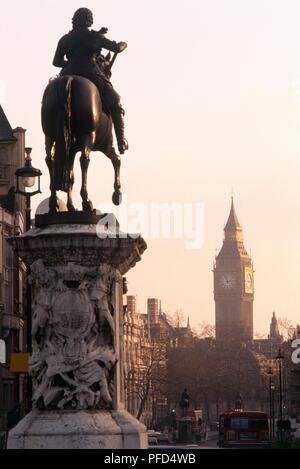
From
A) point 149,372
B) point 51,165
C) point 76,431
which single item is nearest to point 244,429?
point 51,165

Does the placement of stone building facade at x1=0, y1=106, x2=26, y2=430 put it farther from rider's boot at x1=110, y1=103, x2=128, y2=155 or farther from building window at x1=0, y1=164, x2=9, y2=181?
rider's boot at x1=110, y1=103, x2=128, y2=155

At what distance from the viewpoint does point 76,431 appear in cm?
2203

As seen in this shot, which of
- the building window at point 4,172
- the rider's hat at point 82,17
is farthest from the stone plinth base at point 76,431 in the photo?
the building window at point 4,172

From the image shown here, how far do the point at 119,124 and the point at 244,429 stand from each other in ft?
196

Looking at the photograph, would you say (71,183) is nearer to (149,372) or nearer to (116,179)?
(116,179)

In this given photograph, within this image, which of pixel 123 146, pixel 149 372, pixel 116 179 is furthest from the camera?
pixel 149 372

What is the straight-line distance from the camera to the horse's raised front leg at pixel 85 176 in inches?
925

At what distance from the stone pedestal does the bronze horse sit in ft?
2.73

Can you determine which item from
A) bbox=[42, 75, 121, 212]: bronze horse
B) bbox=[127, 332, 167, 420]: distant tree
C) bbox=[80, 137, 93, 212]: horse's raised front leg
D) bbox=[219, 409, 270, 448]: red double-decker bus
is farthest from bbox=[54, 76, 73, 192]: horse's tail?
bbox=[127, 332, 167, 420]: distant tree

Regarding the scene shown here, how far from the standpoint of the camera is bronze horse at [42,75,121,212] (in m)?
23.5

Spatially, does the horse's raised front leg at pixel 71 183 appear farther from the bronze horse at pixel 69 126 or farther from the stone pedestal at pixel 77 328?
the stone pedestal at pixel 77 328

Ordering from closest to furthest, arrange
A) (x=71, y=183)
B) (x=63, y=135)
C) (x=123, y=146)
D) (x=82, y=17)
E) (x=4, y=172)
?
(x=63, y=135) → (x=71, y=183) → (x=82, y=17) → (x=123, y=146) → (x=4, y=172)
